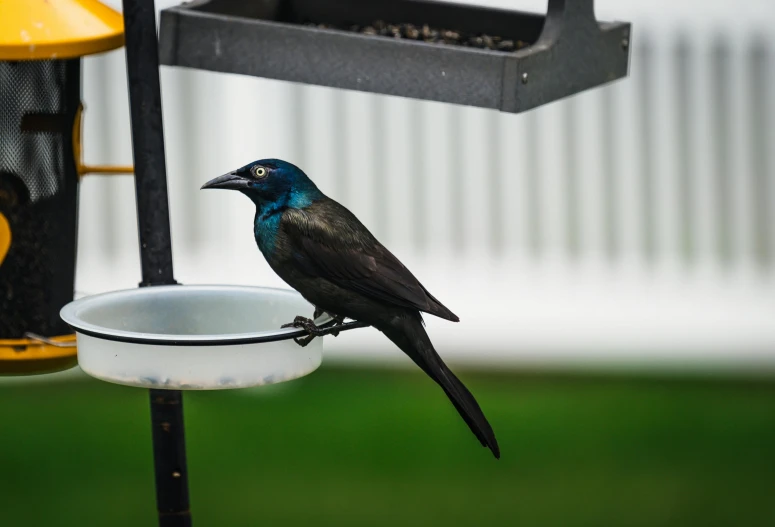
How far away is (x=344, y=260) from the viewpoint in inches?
151

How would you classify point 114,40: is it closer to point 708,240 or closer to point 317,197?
point 317,197

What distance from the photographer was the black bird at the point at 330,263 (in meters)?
3.80

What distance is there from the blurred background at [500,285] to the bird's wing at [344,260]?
11.3ft

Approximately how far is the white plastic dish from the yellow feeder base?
554mm

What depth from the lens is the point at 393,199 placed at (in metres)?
8.95

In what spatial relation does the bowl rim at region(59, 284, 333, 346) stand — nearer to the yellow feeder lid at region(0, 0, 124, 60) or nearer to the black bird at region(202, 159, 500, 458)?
the black bird at region(202, 159, 500, 458)

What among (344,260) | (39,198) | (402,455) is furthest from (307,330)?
(402,455)

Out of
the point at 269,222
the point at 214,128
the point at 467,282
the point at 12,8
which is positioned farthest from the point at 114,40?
the point at 467,282

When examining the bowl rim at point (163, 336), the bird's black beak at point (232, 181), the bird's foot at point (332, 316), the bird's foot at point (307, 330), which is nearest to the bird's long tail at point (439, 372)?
the bird's foot at point (332, 316)

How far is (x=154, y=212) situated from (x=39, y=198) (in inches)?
25.5

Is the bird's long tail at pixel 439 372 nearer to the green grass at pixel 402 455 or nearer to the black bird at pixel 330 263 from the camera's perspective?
the black bird at pixel 330 263

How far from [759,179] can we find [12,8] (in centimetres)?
616

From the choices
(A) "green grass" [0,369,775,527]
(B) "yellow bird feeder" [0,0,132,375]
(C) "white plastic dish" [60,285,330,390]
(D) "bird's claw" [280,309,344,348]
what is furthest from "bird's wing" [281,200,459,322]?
(A) "green grass" [0,369,775,527]

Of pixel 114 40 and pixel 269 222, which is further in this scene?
pixel 114 40
